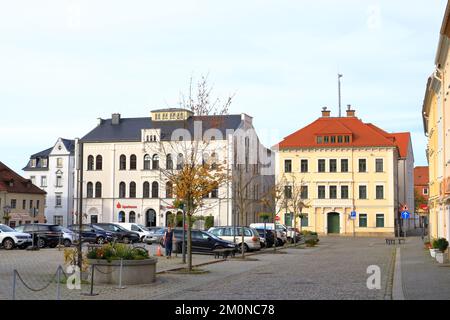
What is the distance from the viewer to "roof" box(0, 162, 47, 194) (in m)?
73.4

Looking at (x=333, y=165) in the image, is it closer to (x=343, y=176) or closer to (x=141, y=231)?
(x=343, y=176)

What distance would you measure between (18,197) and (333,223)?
35961 millimetres

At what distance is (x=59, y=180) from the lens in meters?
90.2

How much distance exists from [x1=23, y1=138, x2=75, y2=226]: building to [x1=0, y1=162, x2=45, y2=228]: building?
9508mm

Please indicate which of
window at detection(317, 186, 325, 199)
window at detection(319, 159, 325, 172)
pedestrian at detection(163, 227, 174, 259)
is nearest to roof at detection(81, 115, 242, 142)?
window at detection(319, 159, 325, 172)

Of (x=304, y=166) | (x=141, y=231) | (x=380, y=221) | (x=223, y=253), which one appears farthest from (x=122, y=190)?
(x=223, y=253)

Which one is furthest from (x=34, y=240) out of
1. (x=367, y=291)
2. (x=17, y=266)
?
(x=367, y=291)

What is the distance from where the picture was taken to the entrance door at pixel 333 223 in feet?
252

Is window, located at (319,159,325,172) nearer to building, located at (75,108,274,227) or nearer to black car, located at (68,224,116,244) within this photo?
building, located at (75,108,274,227)

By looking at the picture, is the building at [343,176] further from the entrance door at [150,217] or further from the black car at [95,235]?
the black car at [95,235]

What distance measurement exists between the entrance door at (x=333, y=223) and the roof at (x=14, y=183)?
3416 centimetres

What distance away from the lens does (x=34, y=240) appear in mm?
39406

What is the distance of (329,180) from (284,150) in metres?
6.36

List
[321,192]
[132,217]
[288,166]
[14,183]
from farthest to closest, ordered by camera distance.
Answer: [132,217] < [288,166] < [321,192] < [14,183]
